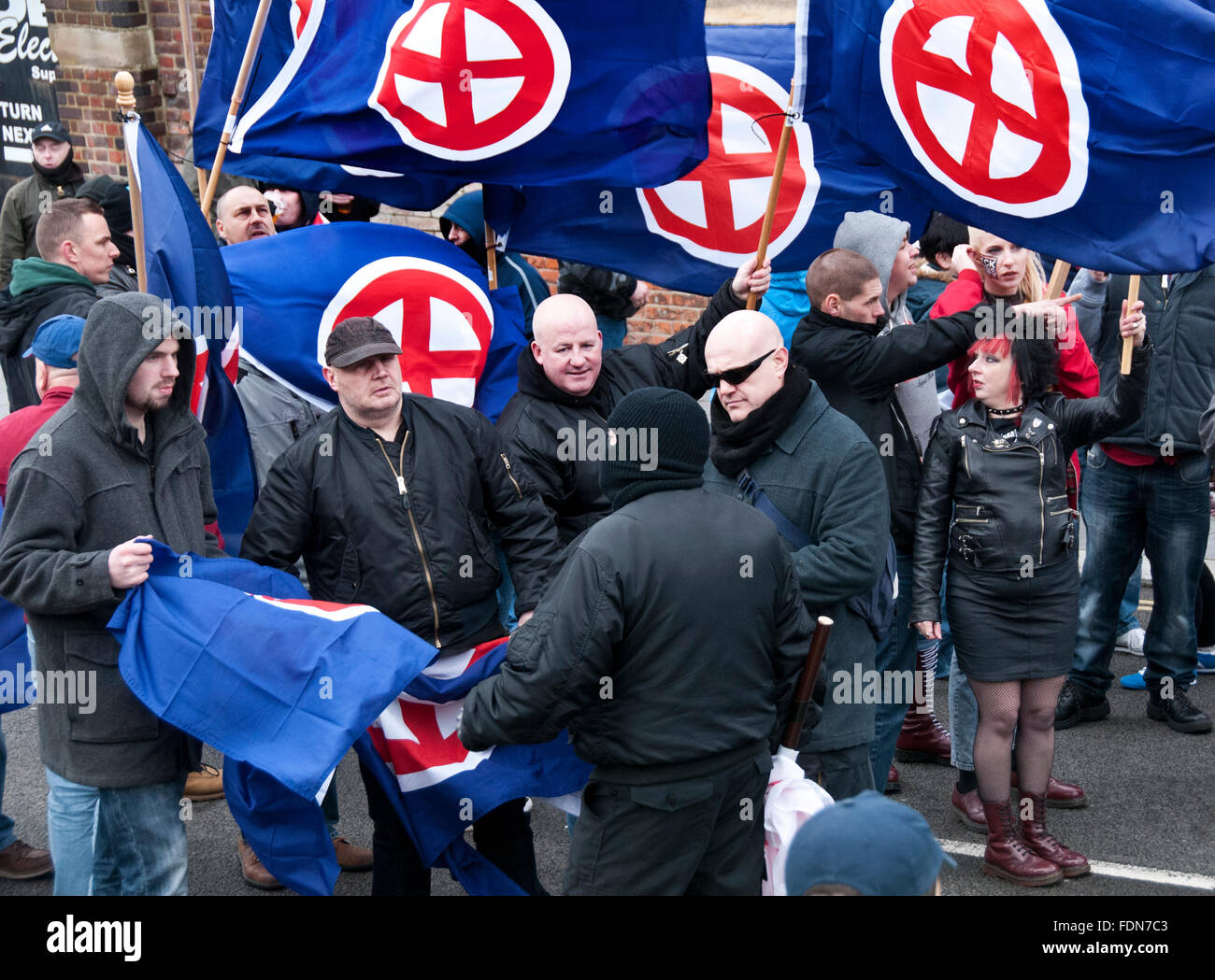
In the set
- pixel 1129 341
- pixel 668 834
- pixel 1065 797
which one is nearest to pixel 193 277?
pixel 668 834

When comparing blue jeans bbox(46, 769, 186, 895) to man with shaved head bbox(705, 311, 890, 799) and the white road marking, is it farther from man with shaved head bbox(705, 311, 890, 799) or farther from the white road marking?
the white road marking

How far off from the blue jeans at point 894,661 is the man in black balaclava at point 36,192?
17.6 ft

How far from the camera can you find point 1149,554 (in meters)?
5.77

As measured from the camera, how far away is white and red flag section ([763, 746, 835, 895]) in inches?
138

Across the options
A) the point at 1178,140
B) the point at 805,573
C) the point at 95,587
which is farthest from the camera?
the point at 1178,140

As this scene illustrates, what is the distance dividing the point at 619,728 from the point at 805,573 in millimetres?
841

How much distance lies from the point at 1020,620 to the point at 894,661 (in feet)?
1.63

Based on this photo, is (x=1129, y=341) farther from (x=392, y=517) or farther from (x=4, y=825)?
(x=4, y=825)

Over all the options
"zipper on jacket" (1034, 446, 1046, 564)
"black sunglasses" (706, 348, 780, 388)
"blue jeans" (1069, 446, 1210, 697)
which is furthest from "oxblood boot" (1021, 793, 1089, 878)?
"black sunglasses" (706, 348, 780, 388)

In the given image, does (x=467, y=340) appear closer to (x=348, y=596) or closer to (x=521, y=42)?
(x=521, y=42)

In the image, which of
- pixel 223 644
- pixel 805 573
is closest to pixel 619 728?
pixel 805 573

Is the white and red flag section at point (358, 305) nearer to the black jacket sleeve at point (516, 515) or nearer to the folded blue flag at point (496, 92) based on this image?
the folded blue flag at point (496, 92)

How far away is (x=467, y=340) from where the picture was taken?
17.4ft

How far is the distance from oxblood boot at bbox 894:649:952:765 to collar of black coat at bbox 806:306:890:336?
1.55 meters
